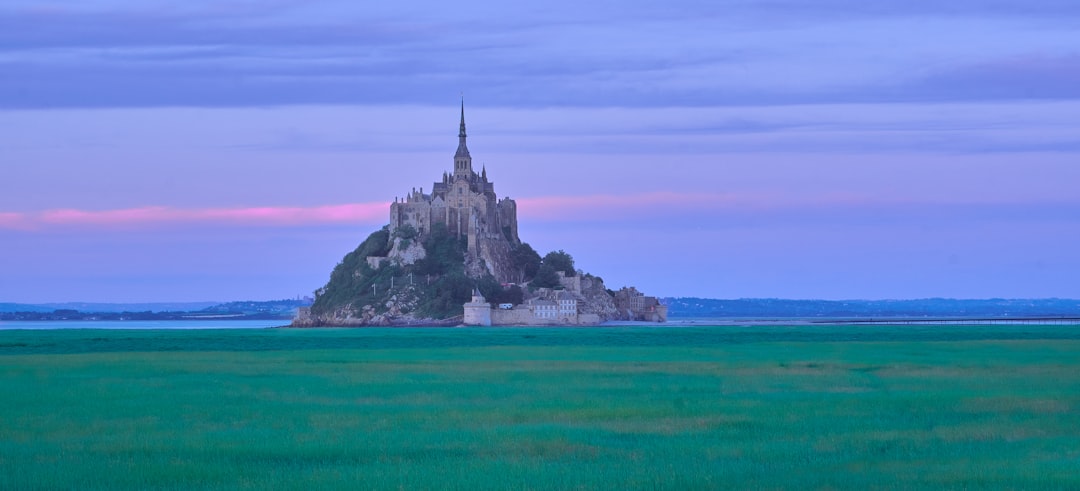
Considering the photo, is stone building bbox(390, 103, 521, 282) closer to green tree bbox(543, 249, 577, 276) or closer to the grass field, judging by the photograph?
green tree bbox(543, 249, 577, 276)

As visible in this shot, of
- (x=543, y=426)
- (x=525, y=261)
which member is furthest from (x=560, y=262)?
(x=543, y=426)

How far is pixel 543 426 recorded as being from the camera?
3162 centimetres

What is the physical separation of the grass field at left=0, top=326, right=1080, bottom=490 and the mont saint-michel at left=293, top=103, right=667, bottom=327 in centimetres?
10937

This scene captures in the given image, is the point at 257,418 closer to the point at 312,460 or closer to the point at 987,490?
the point at 312,460

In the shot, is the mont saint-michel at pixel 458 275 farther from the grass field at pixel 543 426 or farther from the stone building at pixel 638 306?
the grass field at pixel 543 426

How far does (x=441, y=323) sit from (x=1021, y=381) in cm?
12142

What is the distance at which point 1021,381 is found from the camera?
44500mm

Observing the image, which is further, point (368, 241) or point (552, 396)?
point (368, 241)

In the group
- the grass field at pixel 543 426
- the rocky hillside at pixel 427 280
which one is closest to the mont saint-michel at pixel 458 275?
the rocky hillside at pixel 427 280

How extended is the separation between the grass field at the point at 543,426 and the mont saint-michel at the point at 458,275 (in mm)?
109369

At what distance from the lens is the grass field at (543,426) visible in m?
24.0

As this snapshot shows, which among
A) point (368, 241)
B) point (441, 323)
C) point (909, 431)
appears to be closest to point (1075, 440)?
point (909, 431)

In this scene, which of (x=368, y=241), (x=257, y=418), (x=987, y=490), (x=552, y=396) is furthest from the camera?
(x=368, y=241)

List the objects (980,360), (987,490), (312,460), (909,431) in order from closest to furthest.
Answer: (987,490), (312,460), (909,431), (980,360)
